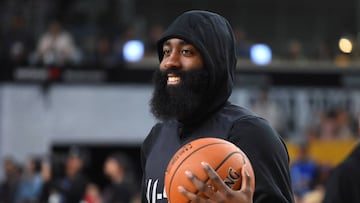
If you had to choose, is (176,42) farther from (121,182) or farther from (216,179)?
(121,182)

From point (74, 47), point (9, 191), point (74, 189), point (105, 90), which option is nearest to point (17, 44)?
point (74, 47)

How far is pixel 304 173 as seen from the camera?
1359 centimetres

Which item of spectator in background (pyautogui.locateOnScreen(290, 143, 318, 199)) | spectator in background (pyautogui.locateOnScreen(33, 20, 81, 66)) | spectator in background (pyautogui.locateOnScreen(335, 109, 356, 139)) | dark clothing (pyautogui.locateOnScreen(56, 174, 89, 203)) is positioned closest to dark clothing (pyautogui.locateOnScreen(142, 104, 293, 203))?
dark clothing (pyautogui.locateOnScreen(56, 174, 89, 203))

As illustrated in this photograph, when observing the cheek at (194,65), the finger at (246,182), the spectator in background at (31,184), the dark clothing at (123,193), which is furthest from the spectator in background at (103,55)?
the finger at (246,182)

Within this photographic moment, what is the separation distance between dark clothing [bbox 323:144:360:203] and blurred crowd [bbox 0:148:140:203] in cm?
484

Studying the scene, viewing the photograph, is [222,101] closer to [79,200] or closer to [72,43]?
[79,200]

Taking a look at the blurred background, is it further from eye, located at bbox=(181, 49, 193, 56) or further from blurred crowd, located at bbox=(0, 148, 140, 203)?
eye, located at bbox=(181, 49, 193, 56)

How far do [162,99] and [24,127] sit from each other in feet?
46.4

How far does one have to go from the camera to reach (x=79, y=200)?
11.0m

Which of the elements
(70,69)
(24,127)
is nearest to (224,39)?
(70,69)

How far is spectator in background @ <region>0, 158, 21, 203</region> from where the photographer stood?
14680 millimetres

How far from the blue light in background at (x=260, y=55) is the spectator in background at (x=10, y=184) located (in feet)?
18.6

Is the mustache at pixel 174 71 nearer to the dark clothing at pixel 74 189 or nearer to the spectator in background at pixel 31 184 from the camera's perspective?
the dark clothing at pixel 74 189

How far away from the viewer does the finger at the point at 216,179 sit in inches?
124
